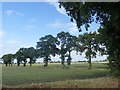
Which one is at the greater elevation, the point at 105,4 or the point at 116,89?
the point at 105,4

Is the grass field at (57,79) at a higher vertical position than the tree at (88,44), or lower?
lower

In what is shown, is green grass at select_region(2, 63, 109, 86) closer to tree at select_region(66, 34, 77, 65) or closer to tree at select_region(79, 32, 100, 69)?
tree at select_region(79, 32, 100, 69)

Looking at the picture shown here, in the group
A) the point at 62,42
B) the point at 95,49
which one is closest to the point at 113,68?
the point at 95,49

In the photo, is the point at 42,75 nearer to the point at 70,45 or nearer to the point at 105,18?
the point at 105,18

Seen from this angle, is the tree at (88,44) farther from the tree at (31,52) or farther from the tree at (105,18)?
the tree at (105,18)

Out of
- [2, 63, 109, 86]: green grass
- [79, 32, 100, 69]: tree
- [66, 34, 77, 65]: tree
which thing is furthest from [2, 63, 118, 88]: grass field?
[66, 34, 77, 65]: tree

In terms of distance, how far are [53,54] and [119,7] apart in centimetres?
5996

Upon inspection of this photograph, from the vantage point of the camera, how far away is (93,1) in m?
17.3

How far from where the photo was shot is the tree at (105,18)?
58.7 ft

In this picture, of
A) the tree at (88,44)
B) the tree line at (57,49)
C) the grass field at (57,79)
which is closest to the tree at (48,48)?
the tree line at (57,49)

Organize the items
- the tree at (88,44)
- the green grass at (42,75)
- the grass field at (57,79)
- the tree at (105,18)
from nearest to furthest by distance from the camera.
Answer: the tree at (105,18) < the grass field at (57,79) < the green grass at (42,75) < the tree at (88,44)

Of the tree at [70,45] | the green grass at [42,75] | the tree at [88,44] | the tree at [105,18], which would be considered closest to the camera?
the tree at [105,18]

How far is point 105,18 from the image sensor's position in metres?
20.9

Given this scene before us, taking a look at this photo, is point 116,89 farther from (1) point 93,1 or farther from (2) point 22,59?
(2) point 22,59
